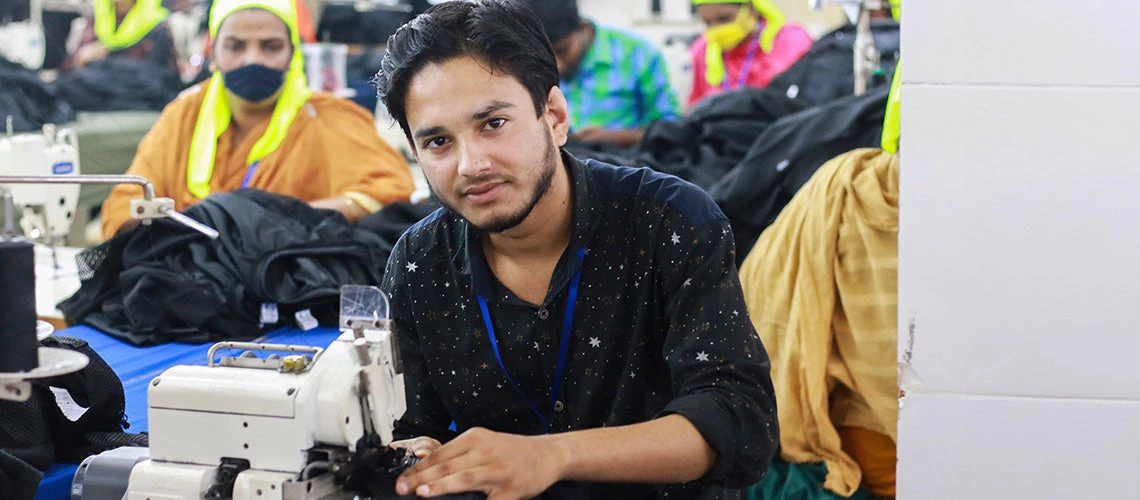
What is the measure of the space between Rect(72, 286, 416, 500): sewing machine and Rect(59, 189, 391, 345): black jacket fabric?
1561 mm

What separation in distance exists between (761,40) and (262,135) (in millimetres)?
2684

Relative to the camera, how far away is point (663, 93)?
5449 millimetres

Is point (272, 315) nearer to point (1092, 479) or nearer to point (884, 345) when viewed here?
point (884, 345)

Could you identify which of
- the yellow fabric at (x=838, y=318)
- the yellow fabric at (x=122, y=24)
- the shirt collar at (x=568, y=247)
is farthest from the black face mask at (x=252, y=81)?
the yellow fabric at (x=122, y=24)

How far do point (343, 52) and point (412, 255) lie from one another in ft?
13.4

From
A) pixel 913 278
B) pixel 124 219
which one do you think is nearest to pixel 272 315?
pixel 124 219

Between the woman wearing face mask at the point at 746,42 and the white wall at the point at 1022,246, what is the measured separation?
3.61 m

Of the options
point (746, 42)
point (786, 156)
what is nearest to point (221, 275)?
point (786, 156)

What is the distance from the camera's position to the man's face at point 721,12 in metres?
5.58

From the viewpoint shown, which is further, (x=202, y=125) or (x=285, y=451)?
(x=202, y=125)

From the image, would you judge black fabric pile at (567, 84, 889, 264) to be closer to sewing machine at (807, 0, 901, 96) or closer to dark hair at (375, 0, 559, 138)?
sewing machine at (807, 0, 901, 96)

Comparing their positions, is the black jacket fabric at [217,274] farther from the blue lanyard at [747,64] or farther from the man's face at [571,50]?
the blue lanyard at [747,64]

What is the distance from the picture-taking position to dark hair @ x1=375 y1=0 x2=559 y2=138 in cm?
160

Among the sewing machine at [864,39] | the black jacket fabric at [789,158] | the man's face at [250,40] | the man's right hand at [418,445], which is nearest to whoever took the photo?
the man's right hand at [418,445]
